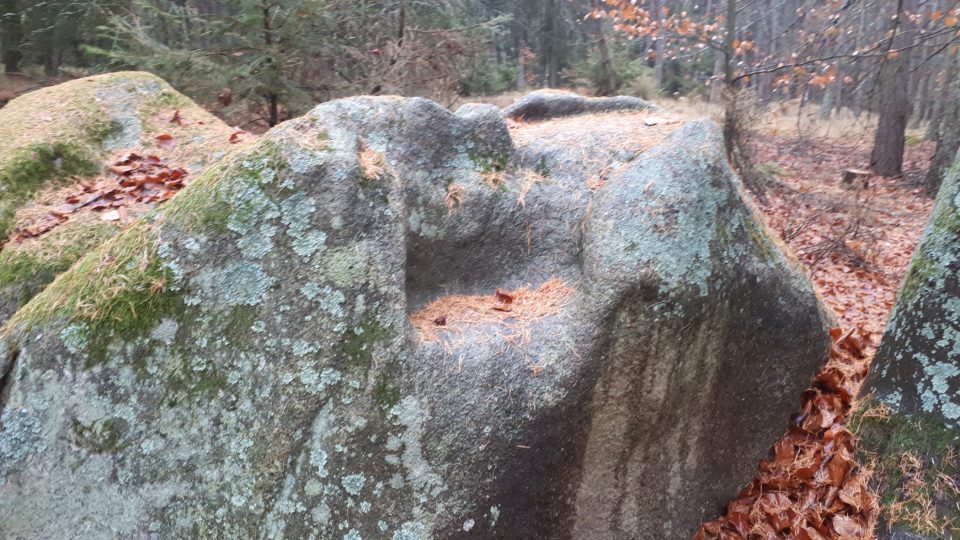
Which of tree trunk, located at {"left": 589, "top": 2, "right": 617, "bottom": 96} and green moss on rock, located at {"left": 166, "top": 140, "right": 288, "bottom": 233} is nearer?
green moss on rock, located at {"left": 166, "top": 140, "right": 288, "bottom": 233}

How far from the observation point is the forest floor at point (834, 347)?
3.34m

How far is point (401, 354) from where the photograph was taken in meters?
2.96

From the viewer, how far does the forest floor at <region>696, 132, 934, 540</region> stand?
3344mm

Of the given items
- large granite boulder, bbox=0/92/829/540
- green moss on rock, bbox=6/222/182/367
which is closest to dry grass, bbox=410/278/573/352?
large granite boulder, bbox=0/92/829/540

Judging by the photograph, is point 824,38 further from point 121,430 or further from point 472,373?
point 121,430

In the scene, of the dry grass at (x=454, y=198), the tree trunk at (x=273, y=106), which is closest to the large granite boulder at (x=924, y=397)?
the dry grass at (x=454, y=198)

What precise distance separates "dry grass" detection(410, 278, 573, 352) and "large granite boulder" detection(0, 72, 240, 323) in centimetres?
215

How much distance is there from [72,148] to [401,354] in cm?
329

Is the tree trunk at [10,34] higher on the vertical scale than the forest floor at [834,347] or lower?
higher

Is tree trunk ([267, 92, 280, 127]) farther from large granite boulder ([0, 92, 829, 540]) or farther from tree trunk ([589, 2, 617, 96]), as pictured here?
tree trunk ([589, 2, 617, 96])

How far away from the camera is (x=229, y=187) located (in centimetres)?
300

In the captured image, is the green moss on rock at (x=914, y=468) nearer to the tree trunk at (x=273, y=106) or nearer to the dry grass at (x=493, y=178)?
the dry grass at (x=493, y=178)

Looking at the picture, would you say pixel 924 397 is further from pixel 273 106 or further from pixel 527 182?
pixel 273 106

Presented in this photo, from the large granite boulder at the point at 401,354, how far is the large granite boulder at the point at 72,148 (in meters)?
0.80
